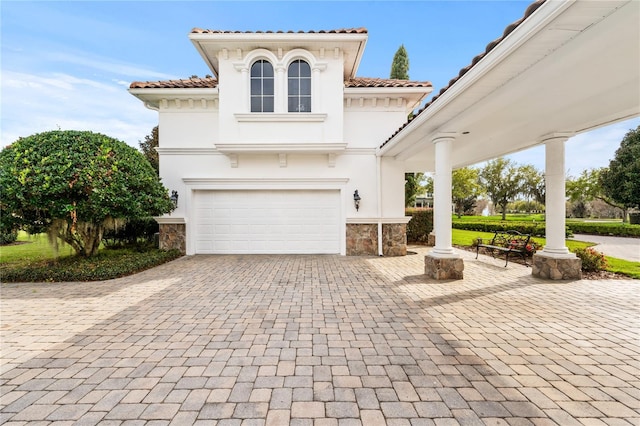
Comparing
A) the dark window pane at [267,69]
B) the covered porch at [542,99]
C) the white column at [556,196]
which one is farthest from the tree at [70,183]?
the white column at [556,196]

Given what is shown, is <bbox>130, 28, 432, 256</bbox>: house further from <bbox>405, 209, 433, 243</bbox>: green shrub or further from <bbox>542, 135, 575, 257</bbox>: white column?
<bbox>542, 135, 575, 257</bbox>: white column

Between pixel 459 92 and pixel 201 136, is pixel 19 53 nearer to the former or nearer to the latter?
pixel 201 136

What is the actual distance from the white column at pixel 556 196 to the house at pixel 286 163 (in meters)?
3.94

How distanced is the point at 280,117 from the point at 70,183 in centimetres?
560

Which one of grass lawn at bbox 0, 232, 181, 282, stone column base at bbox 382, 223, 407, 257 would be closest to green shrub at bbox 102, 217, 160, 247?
grass lawn at bbox 0, 232, 181, 282

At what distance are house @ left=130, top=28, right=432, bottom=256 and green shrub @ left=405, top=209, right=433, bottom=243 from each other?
3273 millimetres

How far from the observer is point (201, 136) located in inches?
364

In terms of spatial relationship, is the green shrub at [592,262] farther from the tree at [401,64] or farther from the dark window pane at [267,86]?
the tree at [401,64]

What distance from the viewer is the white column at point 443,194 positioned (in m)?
6.21

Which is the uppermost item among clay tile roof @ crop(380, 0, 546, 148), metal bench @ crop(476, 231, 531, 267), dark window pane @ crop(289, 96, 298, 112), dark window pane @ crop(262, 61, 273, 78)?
dark window pane @ crop(262, 61, 273, 78)

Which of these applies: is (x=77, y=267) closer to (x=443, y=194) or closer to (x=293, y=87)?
(x=293, y=87)

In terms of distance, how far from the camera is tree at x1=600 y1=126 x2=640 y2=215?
20062 millimetres

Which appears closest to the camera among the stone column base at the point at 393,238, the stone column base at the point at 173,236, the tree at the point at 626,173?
the stone column base at the point at 173,236

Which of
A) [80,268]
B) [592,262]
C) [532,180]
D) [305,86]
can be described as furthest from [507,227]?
[532,180]
